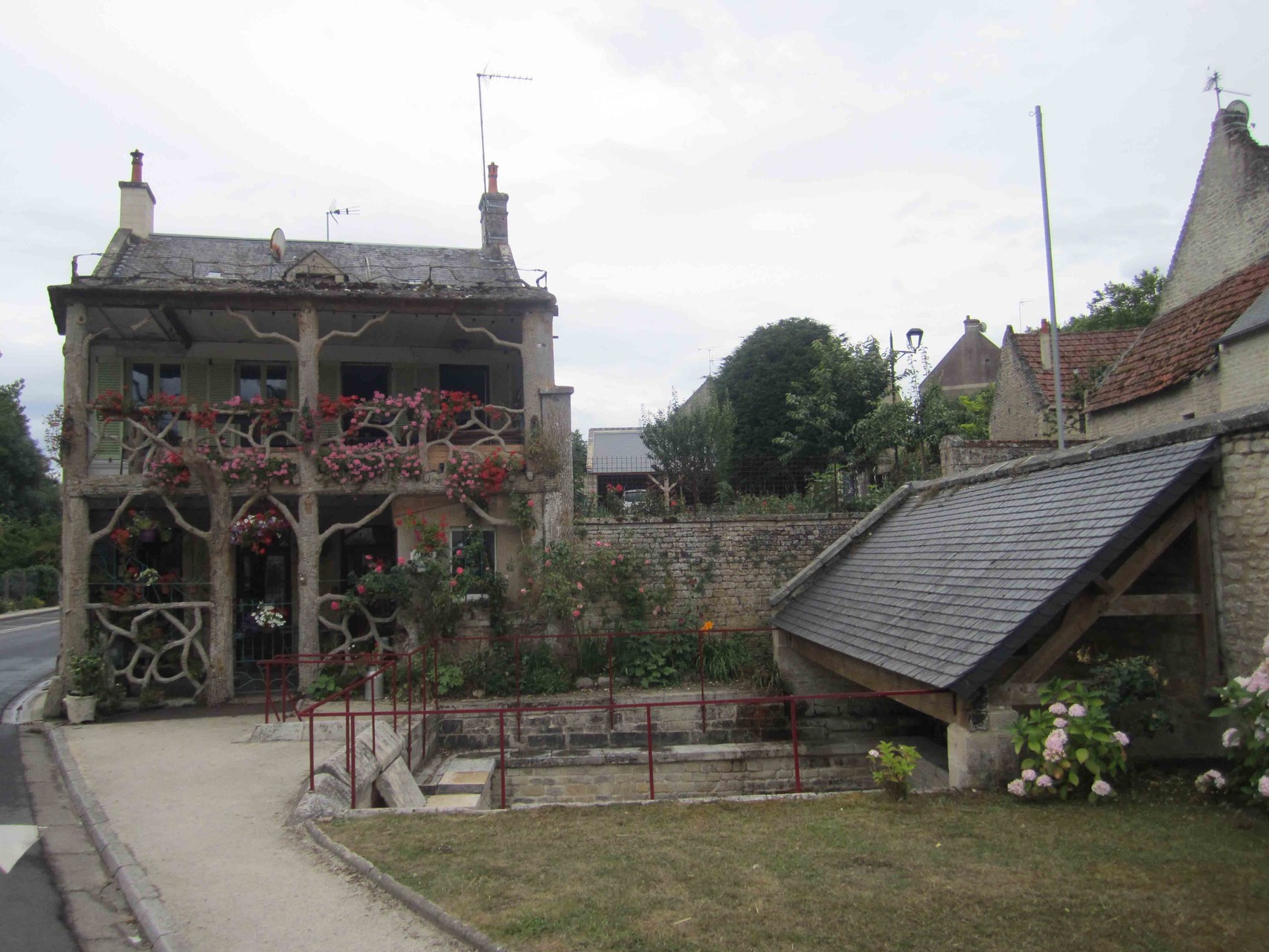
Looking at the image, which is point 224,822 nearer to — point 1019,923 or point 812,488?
point 1019,923

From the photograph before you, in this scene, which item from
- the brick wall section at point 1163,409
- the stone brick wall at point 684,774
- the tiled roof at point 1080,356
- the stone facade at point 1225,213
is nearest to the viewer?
the stone brick wall at point 684,774

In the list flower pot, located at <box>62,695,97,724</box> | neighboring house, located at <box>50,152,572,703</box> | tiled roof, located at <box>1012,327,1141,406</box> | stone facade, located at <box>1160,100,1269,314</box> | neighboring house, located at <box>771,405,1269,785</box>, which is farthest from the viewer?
tiled roof, located at <box>1012,327,1141,406</box>

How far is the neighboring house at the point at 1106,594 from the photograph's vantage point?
276 inches

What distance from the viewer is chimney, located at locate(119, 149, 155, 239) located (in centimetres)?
1627

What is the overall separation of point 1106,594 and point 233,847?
700cm

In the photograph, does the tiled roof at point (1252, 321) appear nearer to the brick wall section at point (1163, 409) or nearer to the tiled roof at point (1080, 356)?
the brick wall section at point (1163, 409)

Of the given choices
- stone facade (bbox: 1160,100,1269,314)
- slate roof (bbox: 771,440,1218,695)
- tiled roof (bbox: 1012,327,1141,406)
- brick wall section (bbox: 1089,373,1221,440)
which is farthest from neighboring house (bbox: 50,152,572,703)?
tiled roof (bbox: 1012,327,1141,406)

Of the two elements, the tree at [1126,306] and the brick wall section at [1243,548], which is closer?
the brick wall section at [1243,548]

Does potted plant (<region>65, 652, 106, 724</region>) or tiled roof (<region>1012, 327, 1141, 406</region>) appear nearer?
potted plant (<region>65, 652, 106, 724</region>)

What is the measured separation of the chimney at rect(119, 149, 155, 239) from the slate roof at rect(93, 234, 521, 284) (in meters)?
0.25

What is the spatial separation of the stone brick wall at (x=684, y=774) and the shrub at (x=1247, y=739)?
15.0 ft

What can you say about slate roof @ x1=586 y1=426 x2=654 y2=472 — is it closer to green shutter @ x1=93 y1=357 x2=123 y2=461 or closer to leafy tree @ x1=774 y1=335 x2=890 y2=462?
leafy tree @ x1=774 y1=335 x2=890 y2=462

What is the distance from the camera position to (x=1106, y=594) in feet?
23.6

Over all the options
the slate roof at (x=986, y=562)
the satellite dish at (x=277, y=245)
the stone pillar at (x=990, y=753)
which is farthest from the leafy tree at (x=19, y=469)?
the stone pillar at (x=990, y=753)
